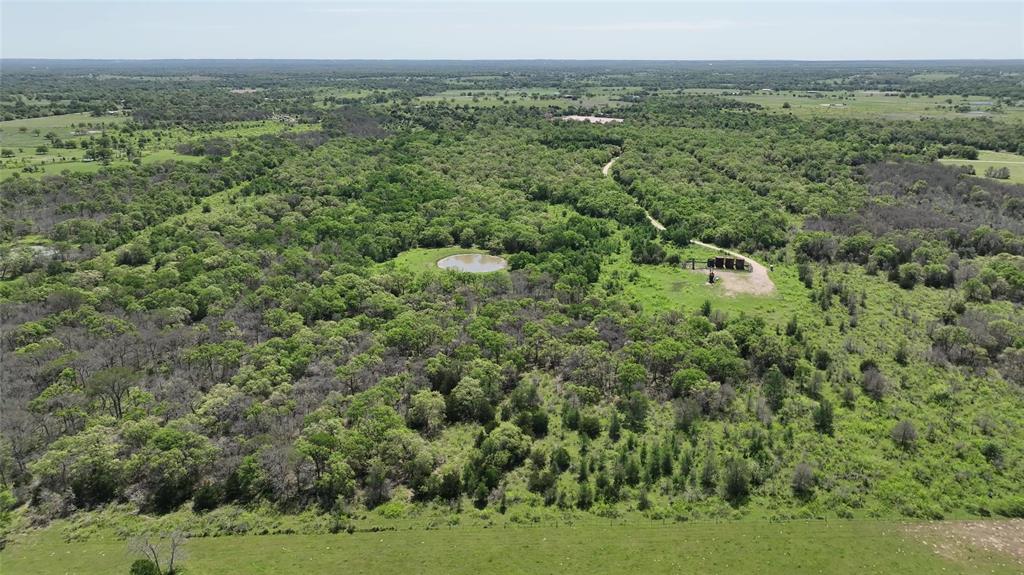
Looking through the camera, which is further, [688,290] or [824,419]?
[688,290]

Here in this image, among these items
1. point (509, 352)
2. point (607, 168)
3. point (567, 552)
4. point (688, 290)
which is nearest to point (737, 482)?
point (567, 552)

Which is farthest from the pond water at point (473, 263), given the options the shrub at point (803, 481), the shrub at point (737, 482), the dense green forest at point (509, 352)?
the shrub at point (803, 481)

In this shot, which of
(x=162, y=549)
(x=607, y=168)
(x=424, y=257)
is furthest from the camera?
(x=607, y=168)

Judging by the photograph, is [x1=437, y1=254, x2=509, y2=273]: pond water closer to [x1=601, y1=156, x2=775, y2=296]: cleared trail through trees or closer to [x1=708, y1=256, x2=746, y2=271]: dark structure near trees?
[x1=708, y1=256, x2=746, y2=271]: dark structure near trees

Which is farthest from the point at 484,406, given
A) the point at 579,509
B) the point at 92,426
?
the point at 92,426

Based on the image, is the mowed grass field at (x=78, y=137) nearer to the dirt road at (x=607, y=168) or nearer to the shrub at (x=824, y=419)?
the dirt road at (x=607, y=168)

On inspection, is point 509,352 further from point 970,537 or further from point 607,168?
point 607,168

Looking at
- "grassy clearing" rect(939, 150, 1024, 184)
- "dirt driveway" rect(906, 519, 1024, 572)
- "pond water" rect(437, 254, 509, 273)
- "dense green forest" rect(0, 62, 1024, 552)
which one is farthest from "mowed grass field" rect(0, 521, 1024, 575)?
"grassy clearing" rect(939, 150, 1024, 184)

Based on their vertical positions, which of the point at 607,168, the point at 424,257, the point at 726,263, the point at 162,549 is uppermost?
the point at 607,168
